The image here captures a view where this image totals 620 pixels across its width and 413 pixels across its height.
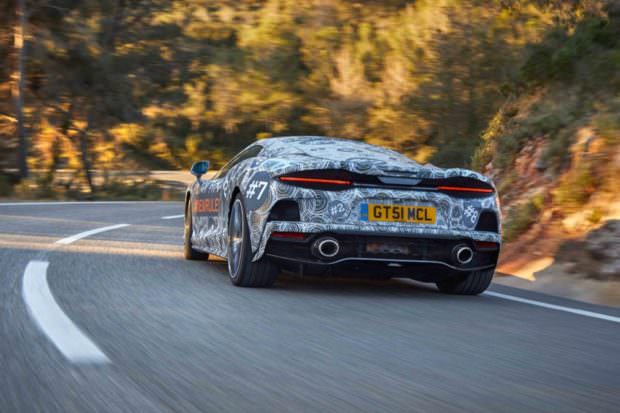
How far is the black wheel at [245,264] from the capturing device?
721 centimetres

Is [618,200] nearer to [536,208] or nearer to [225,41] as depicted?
[536,208]

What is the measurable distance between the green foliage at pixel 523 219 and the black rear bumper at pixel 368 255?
12.3ft

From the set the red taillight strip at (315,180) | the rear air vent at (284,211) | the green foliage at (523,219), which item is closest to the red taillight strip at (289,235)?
the rear air vent at (284,211)

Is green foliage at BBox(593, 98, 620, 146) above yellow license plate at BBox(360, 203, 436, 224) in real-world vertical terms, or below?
above

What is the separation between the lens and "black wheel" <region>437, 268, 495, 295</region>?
7.57m

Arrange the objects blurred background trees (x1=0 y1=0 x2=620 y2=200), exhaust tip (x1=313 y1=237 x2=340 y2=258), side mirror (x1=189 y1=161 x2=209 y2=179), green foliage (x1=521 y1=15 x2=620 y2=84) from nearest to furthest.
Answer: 1. exhaust tip (x1=313 y1=237 x2=340 y2=258)
2. side mirror (x1=189 y1=161 x2=209 y2=179)
3. green foliage (x1=521 y1=15 x2=620 y2=84)
4. blurred background trees (x1=0 y1=0 x2=620 y2=200)

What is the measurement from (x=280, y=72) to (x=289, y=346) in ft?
114

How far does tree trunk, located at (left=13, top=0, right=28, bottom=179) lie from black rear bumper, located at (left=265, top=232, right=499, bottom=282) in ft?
70.0

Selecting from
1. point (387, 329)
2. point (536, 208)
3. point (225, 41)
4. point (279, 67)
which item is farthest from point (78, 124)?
point (387, 329)

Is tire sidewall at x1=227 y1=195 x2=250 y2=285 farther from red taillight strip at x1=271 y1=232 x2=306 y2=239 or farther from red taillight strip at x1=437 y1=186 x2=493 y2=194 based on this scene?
red taillight strip at x1=437 y1=186 x2=493 y2=194

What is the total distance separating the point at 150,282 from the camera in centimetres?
754

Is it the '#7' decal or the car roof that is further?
the car roof

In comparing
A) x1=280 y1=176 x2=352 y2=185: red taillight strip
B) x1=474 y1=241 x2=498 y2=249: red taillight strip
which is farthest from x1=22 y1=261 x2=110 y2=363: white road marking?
x1=474 y1=241 x2=498 y2=249: red taillight strip

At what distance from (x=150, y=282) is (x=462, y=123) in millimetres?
23493
